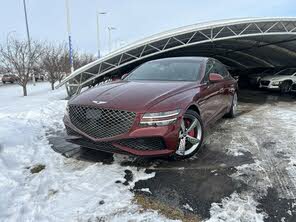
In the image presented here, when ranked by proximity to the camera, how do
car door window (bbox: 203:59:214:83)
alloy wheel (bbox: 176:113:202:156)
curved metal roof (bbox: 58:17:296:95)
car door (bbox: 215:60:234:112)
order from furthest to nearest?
curved metal roof (bbox: 58:17:296:95) → car door (bbox: 215:60:234:112) → car door window (bbox: 203:59:214:83) → alloy wheel (bbox: 176:113:202:156)

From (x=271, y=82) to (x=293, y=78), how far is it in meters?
1.08

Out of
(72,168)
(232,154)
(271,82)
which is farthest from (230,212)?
(271,82)

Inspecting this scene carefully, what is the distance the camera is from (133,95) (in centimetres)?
392

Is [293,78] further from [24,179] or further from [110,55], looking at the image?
[24,179]

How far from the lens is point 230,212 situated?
2.77 metres

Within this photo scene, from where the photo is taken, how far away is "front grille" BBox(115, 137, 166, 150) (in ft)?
11.7

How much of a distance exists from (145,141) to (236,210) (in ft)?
4.48

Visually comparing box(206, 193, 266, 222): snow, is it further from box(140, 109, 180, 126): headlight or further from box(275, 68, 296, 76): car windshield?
box(275, 68, 296, 76): car windshield

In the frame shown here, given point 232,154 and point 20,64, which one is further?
point 20,64

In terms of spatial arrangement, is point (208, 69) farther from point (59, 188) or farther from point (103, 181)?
point (59, 188)

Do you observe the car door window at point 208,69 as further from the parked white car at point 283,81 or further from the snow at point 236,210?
the parked white car at point 283,81

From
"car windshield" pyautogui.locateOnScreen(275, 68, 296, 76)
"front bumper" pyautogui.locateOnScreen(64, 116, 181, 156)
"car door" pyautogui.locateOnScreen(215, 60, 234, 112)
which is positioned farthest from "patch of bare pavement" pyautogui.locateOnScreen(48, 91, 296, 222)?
"car windshield" pyautogui.locateOnScreen(275, 68, 296, 76)

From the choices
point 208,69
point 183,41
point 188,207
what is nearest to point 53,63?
point 183,41

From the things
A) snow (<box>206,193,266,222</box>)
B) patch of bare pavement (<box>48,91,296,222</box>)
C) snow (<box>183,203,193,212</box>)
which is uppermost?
snow (<box>206,193,266,222</box>)
